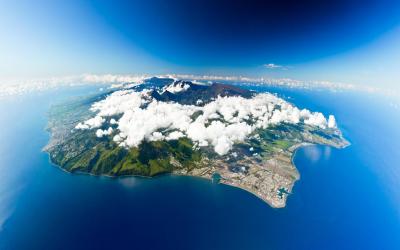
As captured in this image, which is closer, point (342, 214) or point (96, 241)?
point (96, 241)

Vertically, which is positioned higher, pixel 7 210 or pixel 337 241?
pixel 337 241

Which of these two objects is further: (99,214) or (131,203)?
(131,203)

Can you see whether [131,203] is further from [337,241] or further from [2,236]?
[337,241]

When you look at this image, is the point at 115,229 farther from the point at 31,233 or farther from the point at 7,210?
the point at 7,210

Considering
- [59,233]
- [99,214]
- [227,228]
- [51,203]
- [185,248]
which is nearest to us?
[185,248]

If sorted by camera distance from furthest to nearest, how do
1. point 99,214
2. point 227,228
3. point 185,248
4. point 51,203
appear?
point 51,203, point 99,214, point 227,228, point 185,248

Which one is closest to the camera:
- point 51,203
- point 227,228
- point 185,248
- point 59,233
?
point 185,248

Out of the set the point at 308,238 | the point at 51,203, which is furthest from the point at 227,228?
the point at 51,203

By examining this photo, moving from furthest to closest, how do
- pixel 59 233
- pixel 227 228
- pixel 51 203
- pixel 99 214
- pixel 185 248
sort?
pixel 51 203
pixel 99 214
pixel 227 228
pixel 59 233
pixel 185 248

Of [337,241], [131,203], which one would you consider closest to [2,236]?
[131,203]
